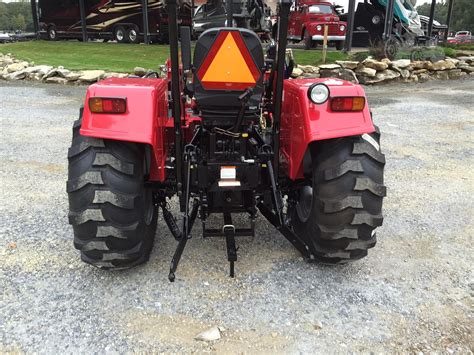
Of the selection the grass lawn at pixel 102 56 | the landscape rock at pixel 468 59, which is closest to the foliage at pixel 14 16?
the grass lawn at pixel 102 56

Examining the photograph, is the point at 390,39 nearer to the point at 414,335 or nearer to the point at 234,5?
the point at 234,5

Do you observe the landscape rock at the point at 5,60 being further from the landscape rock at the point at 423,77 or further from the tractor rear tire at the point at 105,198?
the tractor rear tire at the point at 105,198

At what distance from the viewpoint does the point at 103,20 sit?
22891 mm

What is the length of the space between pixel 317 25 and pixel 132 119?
15.6 metres

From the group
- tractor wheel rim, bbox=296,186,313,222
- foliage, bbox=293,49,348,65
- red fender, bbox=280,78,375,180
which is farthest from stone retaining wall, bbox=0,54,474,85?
red fender, bbox=280,78,375,180

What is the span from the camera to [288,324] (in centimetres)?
281

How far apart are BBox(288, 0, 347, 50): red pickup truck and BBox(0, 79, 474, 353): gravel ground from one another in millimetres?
13407

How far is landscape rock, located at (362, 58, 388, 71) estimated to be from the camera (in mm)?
13656

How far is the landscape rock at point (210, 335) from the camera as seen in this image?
2668mm

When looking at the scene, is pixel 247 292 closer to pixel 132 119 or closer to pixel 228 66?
pixel 132 119

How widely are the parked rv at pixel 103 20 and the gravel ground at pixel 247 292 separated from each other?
60.0 feet

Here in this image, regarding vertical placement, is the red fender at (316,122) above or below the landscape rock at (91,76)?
above

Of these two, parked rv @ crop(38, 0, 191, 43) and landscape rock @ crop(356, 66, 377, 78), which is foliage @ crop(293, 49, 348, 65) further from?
parked rv @ crop(38, 0, 191, 43)

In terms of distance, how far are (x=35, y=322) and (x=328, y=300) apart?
6.11 feet
